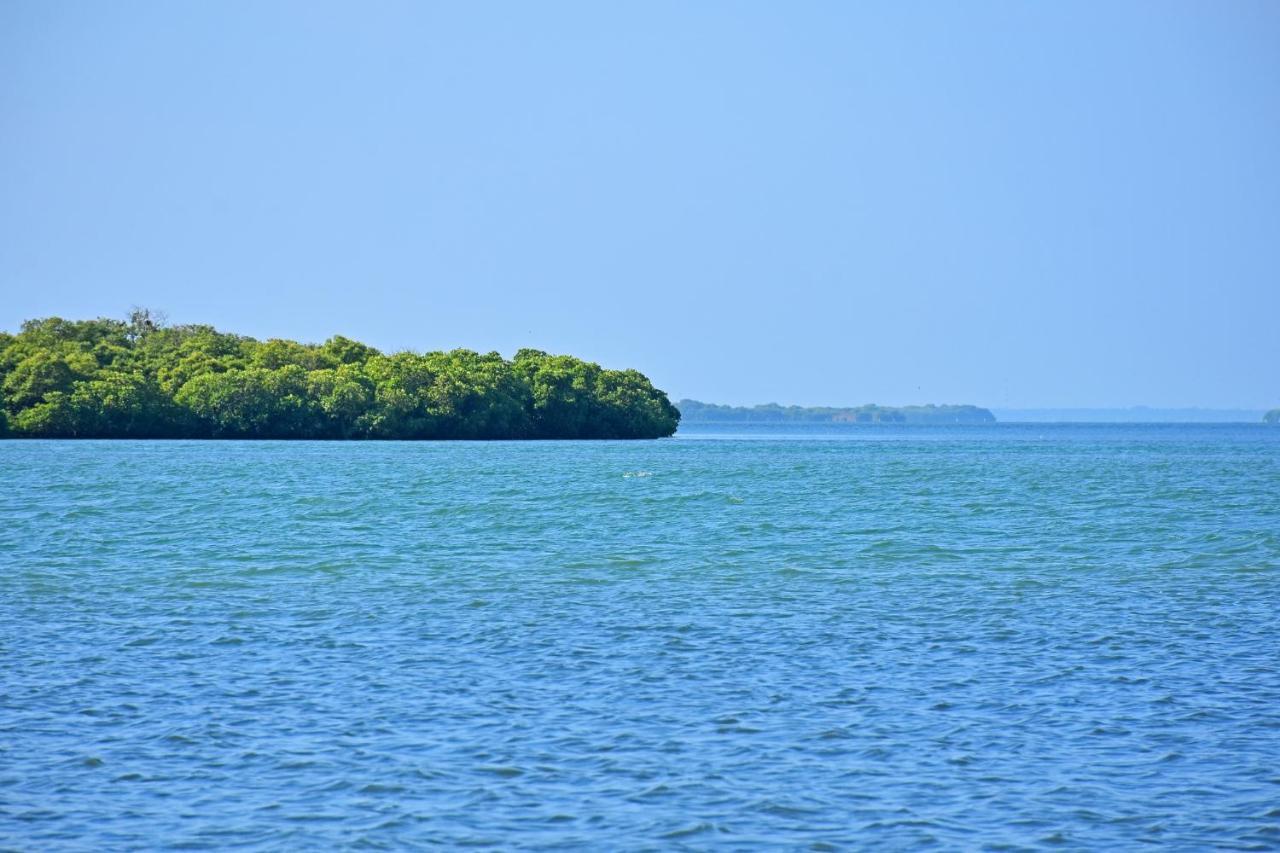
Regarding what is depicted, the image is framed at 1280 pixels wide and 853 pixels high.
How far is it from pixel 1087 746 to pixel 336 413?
14112 cm

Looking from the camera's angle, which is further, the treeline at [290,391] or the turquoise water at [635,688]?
the treeline at [290,391]

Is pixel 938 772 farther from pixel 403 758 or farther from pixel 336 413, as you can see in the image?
pixel 336 413

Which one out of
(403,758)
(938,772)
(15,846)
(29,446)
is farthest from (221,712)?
(29,446)

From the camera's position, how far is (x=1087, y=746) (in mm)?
15766

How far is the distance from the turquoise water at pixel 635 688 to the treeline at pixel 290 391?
104840 millimetres

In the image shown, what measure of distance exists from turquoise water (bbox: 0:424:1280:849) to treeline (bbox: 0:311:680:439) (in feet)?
344

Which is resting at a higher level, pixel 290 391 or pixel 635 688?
pixel 290 391

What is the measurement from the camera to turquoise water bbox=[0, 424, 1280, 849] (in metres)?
13.3

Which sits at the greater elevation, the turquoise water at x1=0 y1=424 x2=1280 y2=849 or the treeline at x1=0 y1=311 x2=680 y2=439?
the treeline at x1=0 y1=311 x2=680 y2=439

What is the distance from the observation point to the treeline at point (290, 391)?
141875 mm

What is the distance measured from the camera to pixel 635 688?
61.1 ft

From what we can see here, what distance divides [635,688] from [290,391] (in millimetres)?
138700

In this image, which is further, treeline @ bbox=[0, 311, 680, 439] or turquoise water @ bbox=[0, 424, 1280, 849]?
treeline @ bbox=[0, 311, 680, 439]

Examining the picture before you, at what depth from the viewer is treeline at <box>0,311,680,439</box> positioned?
5586 inches
